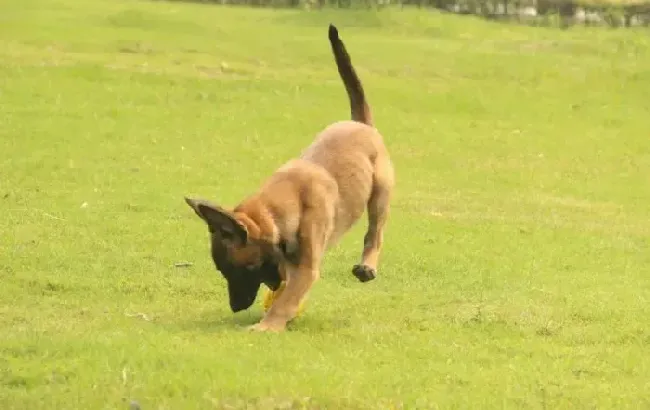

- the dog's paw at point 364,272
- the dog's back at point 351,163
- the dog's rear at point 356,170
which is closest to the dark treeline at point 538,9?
the dog's rear at point 356,170

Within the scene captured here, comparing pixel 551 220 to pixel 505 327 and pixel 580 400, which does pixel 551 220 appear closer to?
Result: pixel 505 327

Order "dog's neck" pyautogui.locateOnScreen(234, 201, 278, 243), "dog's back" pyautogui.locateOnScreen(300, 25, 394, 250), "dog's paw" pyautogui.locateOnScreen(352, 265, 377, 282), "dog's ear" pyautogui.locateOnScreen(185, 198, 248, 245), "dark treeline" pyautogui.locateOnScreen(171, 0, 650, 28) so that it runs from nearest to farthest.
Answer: "dog's ear" pyautogui.locateOnScreen(185, 198, 248, 245) < "dog's neck" pyautogui.locateOnScreen(234, 201, 278, 243) < "dog's back" pyautogui.locateOnScreen(300, 25, 394, 250) < "dog's paw" pyautogui.locateOnScreen(352, 265, 377, 282) < "dark treeline" pyautogui.locateOnScreen(171, 0, 650, 28)

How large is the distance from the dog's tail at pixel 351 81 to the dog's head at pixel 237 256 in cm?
230

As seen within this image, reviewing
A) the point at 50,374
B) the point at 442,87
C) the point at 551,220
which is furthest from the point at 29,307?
the point at 442,87

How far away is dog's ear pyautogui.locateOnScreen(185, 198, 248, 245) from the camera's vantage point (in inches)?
285

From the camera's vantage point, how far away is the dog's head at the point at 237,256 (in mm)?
7324

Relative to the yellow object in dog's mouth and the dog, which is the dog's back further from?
the yellow object in dog's mouth

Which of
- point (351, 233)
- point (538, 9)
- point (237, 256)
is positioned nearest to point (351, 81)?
point (351, 233)

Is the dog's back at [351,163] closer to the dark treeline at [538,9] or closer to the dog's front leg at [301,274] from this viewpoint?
the dog's front leg at [301,274]

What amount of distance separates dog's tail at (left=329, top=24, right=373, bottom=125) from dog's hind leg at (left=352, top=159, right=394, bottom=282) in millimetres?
707

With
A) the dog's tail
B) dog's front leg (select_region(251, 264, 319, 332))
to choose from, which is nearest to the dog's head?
dog's front leg (select_region(251, 264, 319, 332))

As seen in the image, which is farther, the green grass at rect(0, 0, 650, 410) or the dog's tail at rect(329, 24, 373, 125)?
the dog's tail at rect(329, 24, 373, 125)

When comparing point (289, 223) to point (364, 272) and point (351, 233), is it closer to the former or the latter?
point (364, 272)

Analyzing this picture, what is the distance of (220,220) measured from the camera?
7.35m
